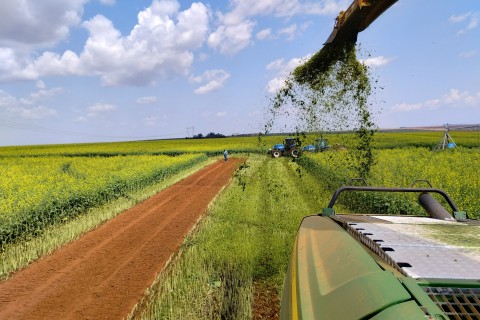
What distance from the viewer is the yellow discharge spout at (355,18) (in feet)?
20.9

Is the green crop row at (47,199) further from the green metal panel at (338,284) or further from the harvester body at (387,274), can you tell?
the harvester body at (387,274)

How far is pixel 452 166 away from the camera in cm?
1535

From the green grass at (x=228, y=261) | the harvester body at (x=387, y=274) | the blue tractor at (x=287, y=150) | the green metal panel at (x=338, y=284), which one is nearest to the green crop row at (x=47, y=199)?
the green grass at (x=228, y=261)

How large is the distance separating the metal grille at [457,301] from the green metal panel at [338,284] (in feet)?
0.58

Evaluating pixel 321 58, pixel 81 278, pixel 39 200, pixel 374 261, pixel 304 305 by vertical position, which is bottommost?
pixel 81 278

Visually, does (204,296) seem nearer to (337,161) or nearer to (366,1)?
(366,1)

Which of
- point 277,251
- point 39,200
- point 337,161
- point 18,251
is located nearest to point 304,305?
point 277,251

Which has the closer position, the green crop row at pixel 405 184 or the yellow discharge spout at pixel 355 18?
the yellow discharge spout at pixel 355 18

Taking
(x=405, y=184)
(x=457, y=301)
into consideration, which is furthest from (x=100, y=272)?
(x=405, y=184)

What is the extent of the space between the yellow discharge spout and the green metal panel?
516cm

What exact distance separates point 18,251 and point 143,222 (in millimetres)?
3444

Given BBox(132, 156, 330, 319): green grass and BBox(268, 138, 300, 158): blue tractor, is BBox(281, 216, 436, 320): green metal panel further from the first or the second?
BBox(268, 138, 300, 158): blue tractor

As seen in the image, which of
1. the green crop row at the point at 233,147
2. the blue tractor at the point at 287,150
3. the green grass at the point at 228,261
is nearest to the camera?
the green grass at the point at 228,261

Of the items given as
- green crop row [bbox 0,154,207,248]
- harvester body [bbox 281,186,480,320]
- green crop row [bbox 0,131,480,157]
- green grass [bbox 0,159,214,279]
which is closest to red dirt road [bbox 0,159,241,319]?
green grass [bbox 0,159,214,279]
